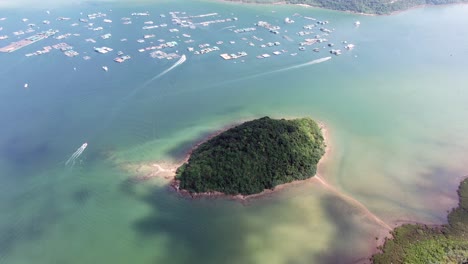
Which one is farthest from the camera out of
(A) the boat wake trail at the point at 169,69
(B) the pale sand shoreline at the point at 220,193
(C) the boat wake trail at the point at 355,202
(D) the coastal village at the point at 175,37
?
(D) the coastal village at the point at 175,37

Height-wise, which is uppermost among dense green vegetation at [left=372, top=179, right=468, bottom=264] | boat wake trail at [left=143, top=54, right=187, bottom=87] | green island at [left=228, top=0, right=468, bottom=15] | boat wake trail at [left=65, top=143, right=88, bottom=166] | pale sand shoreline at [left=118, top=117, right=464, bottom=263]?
green island at [left=228, top=0, right=468, bottom=15]

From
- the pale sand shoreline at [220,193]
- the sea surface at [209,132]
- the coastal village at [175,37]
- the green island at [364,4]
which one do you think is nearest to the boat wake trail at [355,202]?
the pale sand shoreline at [220,193]

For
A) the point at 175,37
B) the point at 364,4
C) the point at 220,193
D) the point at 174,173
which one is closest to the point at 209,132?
the point at 174,173

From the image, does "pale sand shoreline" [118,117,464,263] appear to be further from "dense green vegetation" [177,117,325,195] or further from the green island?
the green island

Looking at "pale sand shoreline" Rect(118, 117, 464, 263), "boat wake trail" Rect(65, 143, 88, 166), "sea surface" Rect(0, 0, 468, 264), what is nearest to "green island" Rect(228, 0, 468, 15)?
"sea surface" Rect(0, 0, 468, 264)

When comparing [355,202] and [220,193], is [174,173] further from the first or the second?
[355,202]

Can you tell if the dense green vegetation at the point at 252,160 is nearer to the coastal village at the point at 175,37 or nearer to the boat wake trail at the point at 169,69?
the boat wake trail at the point at 169,69

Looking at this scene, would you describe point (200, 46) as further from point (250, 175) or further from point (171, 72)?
point (250, 175)
